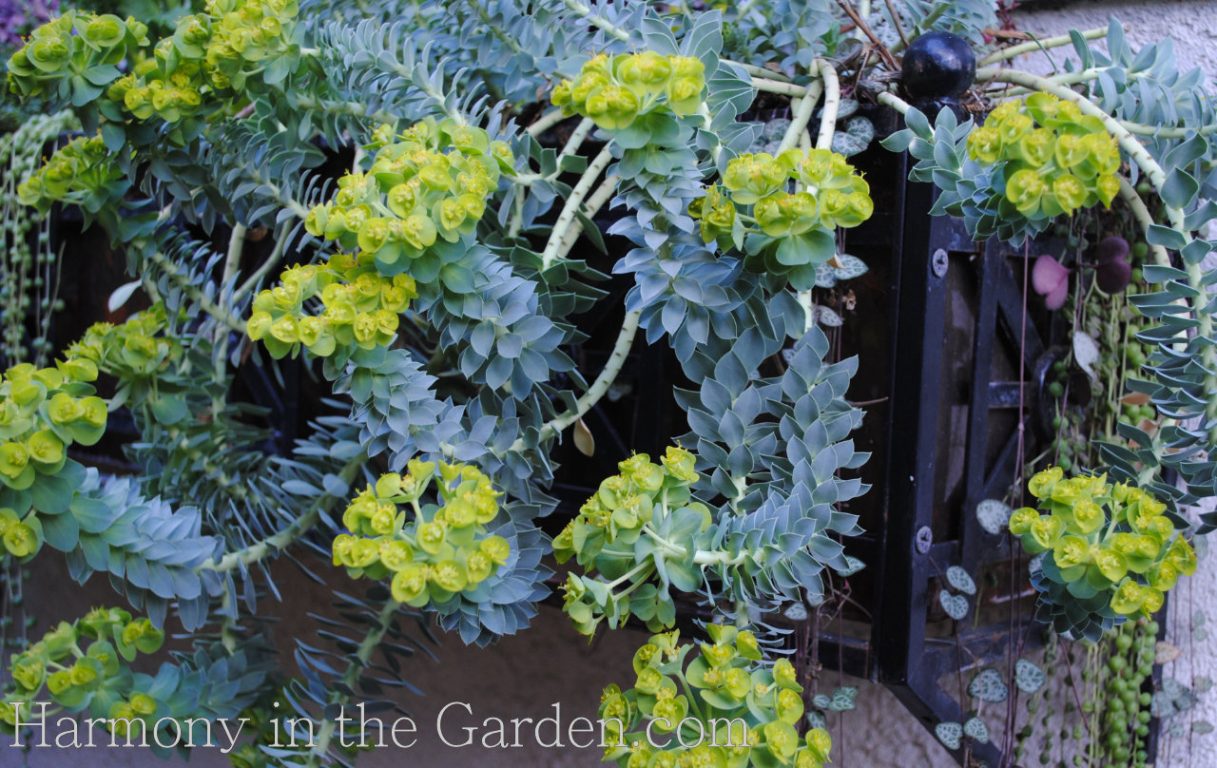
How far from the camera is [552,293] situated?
2.80 feet

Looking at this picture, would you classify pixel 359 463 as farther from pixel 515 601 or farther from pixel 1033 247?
pixel 1033 247

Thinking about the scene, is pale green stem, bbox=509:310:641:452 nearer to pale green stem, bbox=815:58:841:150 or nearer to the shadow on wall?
pale green stem, bbox=815:58:841:150

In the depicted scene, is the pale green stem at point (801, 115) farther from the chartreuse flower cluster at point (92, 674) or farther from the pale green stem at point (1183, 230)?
the chartreuse flower cluster at point (92, 674)

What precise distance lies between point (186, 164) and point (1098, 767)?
3.57ft

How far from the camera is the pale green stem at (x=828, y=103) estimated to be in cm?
82

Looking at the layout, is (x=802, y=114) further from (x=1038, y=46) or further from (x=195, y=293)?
(x=195, y=293)

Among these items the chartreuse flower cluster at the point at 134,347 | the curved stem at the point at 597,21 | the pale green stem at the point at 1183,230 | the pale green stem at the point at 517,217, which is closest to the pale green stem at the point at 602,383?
the pale green stem at the point at 517,217

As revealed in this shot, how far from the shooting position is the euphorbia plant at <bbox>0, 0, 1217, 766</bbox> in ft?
2.25

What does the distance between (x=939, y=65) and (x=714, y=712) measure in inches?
21.1

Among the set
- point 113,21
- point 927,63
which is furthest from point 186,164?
point 927,63

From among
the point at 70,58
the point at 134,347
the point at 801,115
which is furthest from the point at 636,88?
the point at 134,347

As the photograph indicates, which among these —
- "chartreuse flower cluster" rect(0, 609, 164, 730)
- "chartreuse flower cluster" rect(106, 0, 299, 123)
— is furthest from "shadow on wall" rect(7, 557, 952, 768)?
"chartreuse flower cluster" rect(106, 0, 299, 123)

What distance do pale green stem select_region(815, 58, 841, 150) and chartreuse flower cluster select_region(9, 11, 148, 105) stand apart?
61 centimetres

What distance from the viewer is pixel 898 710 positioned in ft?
3.93
